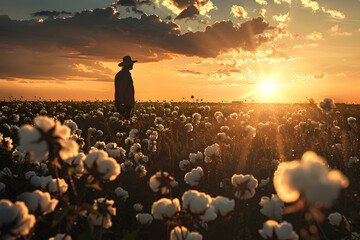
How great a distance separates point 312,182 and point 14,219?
1.58 meters

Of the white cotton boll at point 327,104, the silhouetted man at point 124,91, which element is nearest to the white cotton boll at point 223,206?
the white cotton boll at point 327,104

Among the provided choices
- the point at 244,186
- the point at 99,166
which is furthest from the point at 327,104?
the point at 99,166

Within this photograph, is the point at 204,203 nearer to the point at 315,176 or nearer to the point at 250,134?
the point at 315,176

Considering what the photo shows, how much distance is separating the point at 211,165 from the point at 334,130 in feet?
15.5

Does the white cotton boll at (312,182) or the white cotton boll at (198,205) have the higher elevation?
the white cotton boll at (312,182)

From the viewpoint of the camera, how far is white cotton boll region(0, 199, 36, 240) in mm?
1662

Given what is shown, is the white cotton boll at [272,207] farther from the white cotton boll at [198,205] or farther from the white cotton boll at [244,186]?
the white cotton boll at [198,205]

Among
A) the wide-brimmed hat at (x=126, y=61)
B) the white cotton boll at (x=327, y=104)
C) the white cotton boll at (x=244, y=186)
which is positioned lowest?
the white cotton boll at (x=244, y=186)

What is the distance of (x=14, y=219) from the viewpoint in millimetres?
1685

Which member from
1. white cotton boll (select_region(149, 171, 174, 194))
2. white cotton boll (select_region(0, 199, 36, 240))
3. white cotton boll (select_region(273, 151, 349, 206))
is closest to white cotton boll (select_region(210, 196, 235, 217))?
white cotton boll (select_region(149, 171, 174, 194))

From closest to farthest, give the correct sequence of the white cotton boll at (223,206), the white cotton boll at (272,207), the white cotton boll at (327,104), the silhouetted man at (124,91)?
the white cotton boll at (223,206) < the white cotton boll at (272,207) < the white cotton boll at (327,104) < the silhouetted man at (124,91)

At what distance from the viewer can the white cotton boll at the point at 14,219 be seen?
1.66 meters

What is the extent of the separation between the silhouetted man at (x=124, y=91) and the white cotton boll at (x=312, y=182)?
47.9ft

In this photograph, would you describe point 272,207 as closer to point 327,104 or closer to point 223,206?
point 223,206
